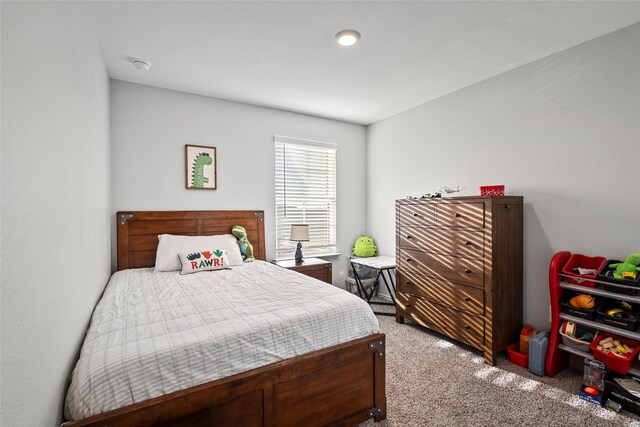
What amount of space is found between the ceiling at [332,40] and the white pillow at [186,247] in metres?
1.63

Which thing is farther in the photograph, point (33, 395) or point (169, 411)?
point (169, 411)

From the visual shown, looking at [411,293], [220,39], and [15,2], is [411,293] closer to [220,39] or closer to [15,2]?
[220,39]

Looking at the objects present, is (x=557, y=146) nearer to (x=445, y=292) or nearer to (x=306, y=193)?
(x=445, y=292)

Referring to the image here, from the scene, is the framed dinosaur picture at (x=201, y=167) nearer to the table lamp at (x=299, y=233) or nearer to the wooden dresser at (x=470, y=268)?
the table lamp at (x=299, y=233)

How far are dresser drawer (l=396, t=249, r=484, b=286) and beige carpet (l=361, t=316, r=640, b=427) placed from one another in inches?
26.7

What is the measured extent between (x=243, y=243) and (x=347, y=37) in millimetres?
2338

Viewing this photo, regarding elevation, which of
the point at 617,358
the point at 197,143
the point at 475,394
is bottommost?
the point at 475,394

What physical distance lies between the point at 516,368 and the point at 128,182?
4008 mm

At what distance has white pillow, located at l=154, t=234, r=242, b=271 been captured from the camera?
3.02 meters

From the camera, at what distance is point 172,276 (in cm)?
278

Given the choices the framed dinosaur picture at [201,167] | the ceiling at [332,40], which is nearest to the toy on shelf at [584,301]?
the ceiling at [332,40]

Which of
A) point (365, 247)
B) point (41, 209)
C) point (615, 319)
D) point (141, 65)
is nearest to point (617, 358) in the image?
point (615, 319)

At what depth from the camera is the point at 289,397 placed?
1566mm

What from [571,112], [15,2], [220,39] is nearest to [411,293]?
[571,112]
